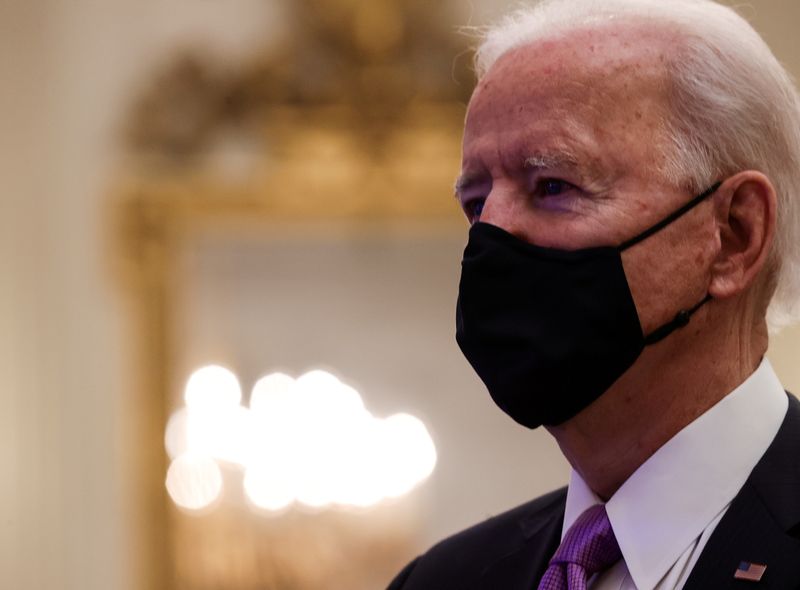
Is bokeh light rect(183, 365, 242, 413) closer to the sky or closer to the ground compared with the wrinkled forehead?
closer to the sky

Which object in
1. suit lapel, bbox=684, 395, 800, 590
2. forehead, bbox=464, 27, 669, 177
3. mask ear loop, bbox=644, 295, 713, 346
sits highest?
forehead, bbox=464, 27, 669, 177

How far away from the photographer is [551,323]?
200cm

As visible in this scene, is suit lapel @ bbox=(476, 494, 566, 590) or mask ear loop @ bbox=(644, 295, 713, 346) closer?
mask ear loop @ bbox=(644, 295, 713, 346)

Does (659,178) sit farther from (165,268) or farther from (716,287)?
(165,268)

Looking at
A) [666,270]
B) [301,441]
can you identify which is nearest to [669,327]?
[666,270]

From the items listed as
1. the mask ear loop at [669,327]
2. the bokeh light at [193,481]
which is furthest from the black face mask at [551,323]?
the bokeh light at [193,481]

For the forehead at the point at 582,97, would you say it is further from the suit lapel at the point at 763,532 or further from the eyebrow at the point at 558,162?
the suit lapel at the point at 763,532

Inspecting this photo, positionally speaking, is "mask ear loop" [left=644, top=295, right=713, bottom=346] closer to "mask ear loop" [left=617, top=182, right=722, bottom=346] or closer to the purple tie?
"mask ear loop" [left=617, top=182, right=722, bottom=346]

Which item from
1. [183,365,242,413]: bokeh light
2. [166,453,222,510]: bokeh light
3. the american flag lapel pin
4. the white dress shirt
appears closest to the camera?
the american flag lapel pin

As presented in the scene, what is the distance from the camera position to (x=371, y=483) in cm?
573

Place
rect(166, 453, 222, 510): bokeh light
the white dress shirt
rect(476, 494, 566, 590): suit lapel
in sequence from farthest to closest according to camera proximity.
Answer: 1. rect(166, 453, 222, 510): bokeh light
2. rect(476, 494, 566, 590): suit lapel
3. the white dress shirt

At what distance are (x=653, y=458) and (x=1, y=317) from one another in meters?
4.41

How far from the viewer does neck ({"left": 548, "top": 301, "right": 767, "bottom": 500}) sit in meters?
1.95

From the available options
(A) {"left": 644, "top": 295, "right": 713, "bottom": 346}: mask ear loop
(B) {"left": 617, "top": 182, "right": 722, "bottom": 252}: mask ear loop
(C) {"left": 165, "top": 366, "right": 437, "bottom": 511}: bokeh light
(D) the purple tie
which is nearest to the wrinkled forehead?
(B) {"left": 617, "top": 182, "right": 722, "bottom": 252}: mask ear loop
